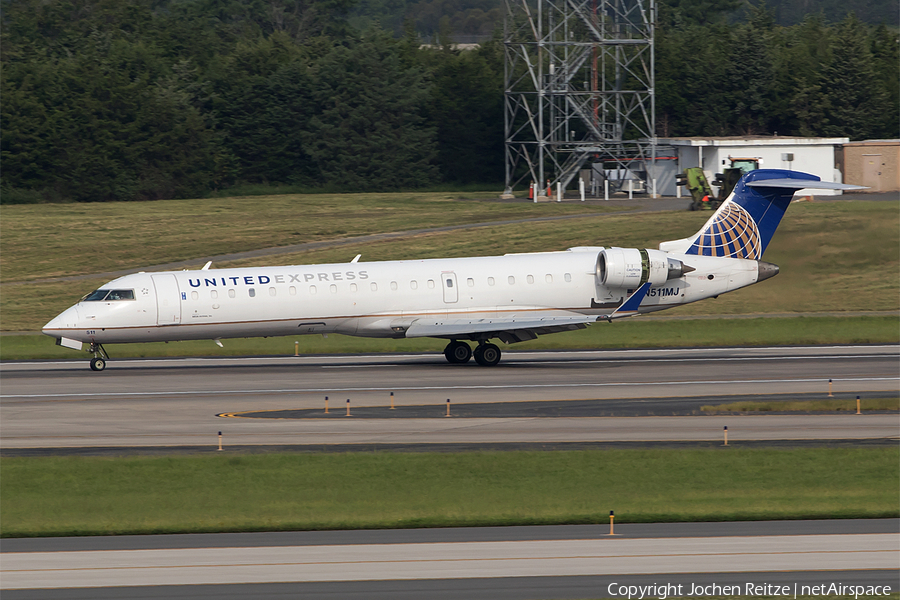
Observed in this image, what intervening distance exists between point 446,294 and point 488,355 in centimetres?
260

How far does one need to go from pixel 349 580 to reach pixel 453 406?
13675 mm

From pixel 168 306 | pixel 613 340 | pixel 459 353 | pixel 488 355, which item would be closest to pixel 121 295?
pixel 168 306

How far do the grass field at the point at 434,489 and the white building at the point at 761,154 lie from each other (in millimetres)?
56798

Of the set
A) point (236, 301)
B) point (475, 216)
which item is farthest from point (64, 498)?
point (475, 216)

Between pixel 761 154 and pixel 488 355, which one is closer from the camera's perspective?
pixel 488 355

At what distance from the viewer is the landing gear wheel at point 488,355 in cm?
3669

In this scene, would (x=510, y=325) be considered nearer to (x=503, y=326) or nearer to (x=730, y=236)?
(x=503, y=326)

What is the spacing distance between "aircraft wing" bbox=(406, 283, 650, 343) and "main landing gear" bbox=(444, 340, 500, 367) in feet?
2.42

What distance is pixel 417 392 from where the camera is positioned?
31.5 m

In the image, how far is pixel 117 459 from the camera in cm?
2341

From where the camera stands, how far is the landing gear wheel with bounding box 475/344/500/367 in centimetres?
3669

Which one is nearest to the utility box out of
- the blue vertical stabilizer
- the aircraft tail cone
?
the blue vertical stabilizer

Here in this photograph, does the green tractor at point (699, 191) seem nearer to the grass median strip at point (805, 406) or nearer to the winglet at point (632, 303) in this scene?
the winglet at point (632, 303)

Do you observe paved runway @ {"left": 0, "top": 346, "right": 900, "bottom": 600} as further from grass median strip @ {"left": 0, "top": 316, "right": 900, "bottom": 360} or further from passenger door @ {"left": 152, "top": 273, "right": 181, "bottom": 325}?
passenger door @ {"left": 152, "top": 273, "right": 181, "bottom": 325}
